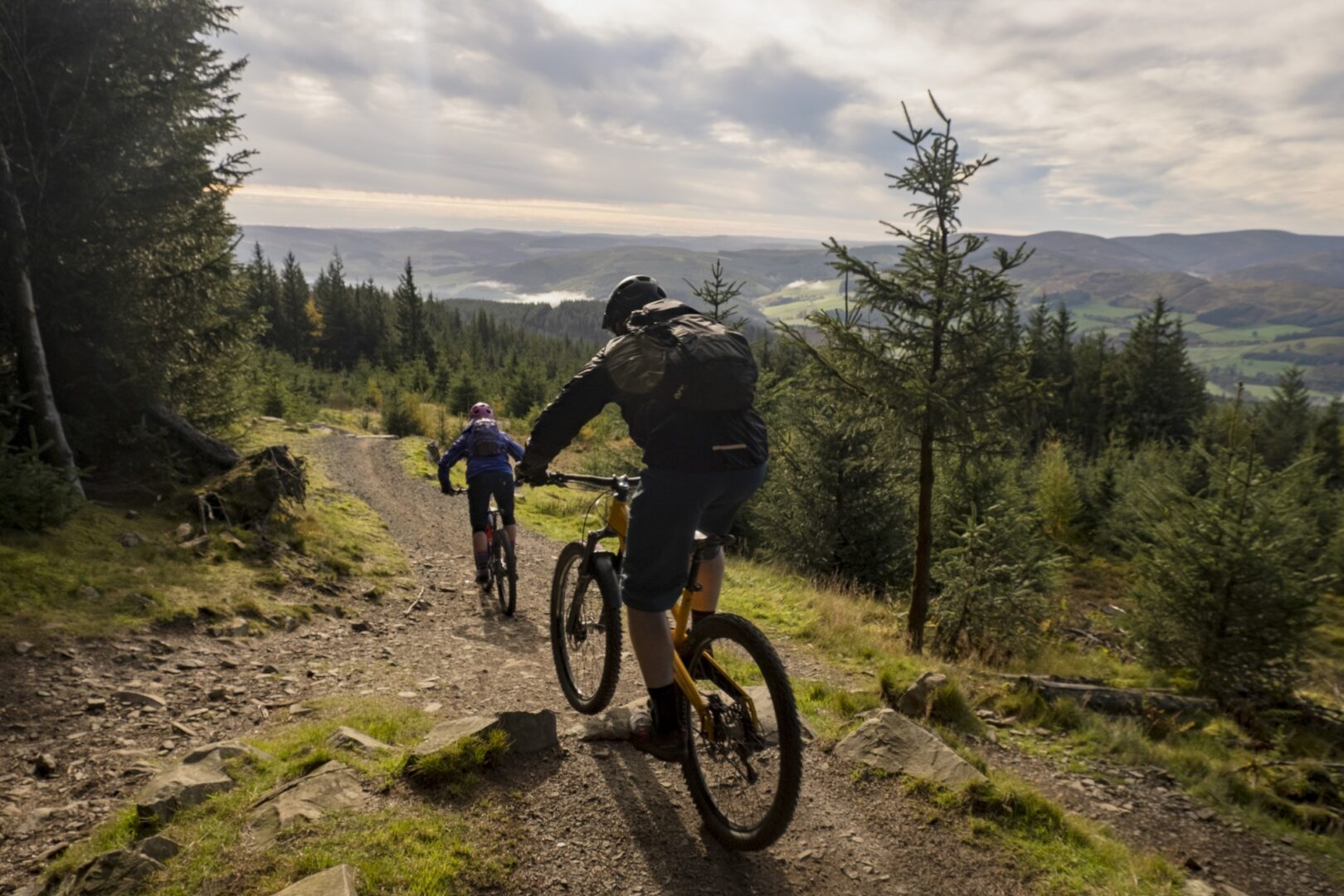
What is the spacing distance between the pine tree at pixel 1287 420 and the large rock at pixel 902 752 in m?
47.7

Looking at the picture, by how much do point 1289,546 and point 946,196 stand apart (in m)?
7.63

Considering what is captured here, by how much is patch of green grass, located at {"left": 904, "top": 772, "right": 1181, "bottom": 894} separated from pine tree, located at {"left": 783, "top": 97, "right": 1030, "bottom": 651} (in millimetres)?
6101

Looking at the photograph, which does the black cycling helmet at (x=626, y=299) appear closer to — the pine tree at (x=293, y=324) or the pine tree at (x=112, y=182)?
the pine tree at (x=112, y=182)

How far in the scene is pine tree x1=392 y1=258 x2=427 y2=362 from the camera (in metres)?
58.5

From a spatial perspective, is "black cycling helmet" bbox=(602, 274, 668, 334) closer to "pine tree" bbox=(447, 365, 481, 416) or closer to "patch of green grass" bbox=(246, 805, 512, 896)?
"patch of green grass" bbox=(246, 805, 512, 896)

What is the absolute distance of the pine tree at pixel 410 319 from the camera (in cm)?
5850

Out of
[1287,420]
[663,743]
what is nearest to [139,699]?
[663,743]

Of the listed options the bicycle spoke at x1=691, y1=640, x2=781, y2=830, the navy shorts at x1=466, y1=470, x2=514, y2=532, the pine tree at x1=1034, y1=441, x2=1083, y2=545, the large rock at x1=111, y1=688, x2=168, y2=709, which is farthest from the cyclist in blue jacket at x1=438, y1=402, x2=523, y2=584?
the pine tree at x1=1034, y1=441, x2=1083, y2=545

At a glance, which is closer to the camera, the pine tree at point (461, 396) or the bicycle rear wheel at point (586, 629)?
the bicycle rear wheel at point (586, 629)

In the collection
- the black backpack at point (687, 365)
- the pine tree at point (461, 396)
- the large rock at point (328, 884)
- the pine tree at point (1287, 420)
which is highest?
the black backpack at point (687, 365)

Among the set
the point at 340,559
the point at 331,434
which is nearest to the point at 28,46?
the point at 340,559

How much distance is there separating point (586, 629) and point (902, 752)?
233 cm

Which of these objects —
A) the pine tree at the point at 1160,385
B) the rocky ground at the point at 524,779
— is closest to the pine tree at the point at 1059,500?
the pine tree at the point at 1160,385

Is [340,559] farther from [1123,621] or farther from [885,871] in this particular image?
[1123,621]
